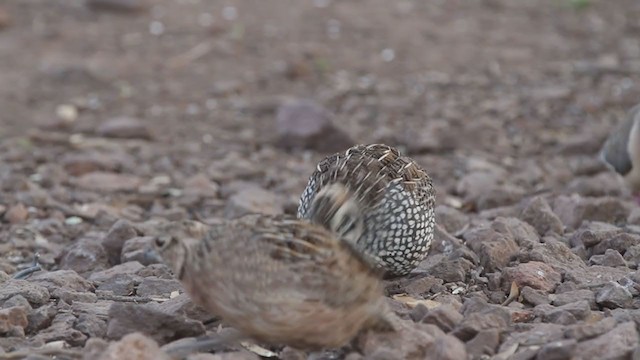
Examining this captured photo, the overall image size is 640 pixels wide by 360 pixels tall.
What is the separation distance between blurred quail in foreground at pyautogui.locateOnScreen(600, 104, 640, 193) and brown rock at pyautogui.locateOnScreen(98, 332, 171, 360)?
198 inches

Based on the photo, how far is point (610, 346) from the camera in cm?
430

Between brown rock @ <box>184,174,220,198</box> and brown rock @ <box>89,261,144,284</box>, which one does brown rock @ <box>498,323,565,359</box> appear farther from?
brown rock @ <box>184,174,220,198</box>

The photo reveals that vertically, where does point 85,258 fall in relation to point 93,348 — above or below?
below

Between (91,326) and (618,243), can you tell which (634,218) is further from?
(91,326)

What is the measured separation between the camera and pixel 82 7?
559 inches

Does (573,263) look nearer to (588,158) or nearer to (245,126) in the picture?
(588,158)

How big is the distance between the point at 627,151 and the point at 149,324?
4.77 m

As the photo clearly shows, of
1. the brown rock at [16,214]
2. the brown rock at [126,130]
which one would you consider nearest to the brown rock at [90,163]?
the brown rock at [126,130]

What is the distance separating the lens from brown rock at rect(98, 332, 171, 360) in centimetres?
407

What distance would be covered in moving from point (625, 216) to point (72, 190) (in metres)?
4.10

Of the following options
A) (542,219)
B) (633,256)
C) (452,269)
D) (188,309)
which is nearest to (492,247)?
(452,269)

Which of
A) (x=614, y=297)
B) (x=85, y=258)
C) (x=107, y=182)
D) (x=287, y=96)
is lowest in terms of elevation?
(x=107, y=182)

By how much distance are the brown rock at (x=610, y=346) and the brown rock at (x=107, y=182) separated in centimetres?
528

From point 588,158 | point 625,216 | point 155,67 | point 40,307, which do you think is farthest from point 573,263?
point 155,67
